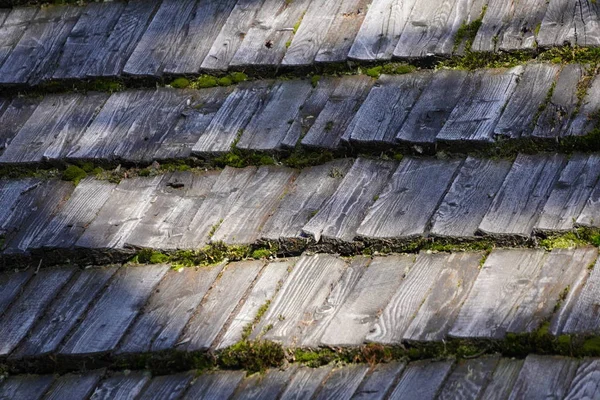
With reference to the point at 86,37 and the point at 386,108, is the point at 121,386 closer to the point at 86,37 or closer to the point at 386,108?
the point at 386,108

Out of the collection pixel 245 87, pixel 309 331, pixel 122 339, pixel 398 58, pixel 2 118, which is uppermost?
pixel 398 58

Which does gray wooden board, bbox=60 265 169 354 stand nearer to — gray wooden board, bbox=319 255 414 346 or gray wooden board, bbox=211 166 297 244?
gray wooden board, bbox=211 166 297 244

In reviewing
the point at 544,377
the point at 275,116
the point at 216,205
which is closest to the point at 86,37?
the point at 275,116

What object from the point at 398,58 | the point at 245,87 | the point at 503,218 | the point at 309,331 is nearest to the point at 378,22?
the point at 398,58

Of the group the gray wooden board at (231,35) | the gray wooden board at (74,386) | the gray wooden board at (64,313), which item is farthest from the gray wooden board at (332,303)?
the gray wooden board at (231,35)

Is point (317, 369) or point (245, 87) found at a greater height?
point (245, 87)

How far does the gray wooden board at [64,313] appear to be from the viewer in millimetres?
2602

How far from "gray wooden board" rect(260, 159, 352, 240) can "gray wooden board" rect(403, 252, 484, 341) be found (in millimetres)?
424

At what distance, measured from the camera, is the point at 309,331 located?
2.32m

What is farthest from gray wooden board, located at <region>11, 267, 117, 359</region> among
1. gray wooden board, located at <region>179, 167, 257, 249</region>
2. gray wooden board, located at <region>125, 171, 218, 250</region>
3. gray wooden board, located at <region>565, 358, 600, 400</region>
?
gray wooden board, located at <region>565, 358, 600, 400</region>

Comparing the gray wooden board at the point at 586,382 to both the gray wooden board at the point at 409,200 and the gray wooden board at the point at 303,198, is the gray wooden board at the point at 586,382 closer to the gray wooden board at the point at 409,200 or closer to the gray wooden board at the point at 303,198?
the gray wooden board at the point at 409,200

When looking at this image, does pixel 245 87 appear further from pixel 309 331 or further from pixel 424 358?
pixel 424 358

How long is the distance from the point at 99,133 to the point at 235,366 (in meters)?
1.14

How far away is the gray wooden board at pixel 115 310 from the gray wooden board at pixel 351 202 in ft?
1.48
